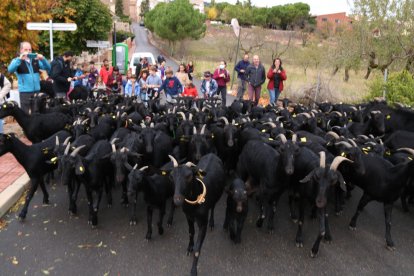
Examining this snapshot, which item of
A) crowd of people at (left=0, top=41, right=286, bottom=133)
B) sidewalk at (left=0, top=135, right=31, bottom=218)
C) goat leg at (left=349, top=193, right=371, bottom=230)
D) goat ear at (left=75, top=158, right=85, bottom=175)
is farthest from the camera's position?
crowd of people at (left=0, top=41, right=286, bottom=133)

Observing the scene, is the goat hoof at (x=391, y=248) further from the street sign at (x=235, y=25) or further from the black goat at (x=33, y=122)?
the street sign at (x=235, y=25)

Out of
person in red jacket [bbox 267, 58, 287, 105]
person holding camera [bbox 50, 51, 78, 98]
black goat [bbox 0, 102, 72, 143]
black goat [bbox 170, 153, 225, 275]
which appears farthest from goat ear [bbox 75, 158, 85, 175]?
person in red jacket [bbox 267, 58, 287, 105]

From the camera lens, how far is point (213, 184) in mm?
5691

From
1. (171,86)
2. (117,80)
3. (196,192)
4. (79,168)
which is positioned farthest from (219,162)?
(117,80)

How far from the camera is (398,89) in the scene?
559 inches

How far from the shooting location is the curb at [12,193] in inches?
263

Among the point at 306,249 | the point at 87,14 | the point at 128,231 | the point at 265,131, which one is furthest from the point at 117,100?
the point at 87,14

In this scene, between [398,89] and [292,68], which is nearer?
[398,89]

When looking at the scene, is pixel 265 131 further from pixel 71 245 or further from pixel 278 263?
pixel 71 245

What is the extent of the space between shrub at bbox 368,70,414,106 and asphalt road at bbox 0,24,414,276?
8487 mm

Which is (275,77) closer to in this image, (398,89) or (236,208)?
(398,89)

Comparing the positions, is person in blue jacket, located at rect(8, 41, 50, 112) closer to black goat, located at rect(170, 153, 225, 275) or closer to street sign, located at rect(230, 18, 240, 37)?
black goat, located at rect(170, 153, 225, 275)

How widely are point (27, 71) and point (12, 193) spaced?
402cm

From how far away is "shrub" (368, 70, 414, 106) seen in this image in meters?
13.9
